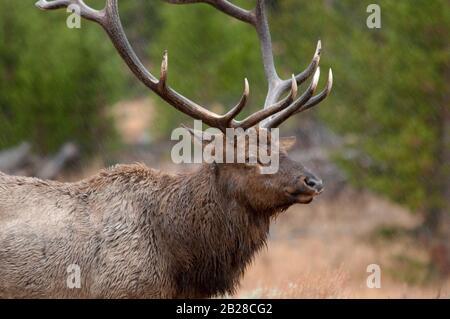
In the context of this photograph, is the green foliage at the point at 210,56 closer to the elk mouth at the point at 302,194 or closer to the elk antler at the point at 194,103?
the elk antler at the point at 194,103

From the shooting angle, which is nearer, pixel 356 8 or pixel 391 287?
pixel 391 287

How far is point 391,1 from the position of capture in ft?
53.5

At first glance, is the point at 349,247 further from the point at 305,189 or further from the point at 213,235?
the point at 305,189

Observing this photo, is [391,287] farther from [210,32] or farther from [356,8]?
[210,32]

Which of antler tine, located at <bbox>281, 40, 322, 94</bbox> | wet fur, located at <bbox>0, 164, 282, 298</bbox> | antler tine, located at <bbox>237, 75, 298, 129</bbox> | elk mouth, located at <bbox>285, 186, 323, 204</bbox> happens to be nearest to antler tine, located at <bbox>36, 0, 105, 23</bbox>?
wet fur, located at <bbox>0, 164, 282, 298</bbox>

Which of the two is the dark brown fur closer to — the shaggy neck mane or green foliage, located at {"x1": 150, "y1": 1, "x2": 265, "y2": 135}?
the shaggy neck mane

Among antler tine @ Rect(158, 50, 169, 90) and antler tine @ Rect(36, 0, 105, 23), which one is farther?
antler tine @ Rect(36, 0, 105, 23)

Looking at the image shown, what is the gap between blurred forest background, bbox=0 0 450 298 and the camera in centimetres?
1627

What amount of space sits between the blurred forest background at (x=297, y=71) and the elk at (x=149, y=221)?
1022 centimetres

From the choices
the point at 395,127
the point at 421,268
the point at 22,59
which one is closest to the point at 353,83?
the point at 395,127

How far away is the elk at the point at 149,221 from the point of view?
611 centimetres

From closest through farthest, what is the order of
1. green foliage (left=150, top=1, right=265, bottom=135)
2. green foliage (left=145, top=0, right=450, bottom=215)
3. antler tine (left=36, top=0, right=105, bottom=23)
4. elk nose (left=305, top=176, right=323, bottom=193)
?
elk nose (left=305, top=176, right=323, bottom=193), antler tine (left=36, top=0, right=105, bottom=23), green foliage (left=145, top=0, right=450, bottom=215), green foliage (left=150, top=1, right=265, bottom=135)

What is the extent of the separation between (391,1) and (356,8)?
2630 mm

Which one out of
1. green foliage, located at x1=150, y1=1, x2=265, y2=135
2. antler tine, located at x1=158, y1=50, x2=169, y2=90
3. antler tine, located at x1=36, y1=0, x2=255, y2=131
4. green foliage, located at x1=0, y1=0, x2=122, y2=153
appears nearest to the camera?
antler tine, located at x1=158, y1=50, x2=169, y2=90
